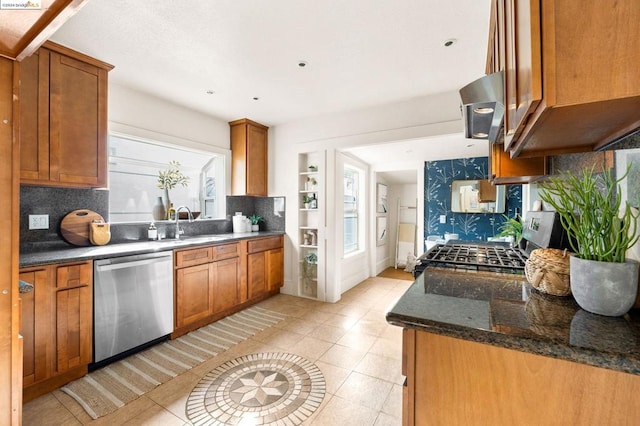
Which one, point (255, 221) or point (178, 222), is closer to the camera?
point (178, 222)

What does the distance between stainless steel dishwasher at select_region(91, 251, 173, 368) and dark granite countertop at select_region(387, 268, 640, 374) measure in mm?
2212

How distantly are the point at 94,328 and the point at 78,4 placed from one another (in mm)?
2094

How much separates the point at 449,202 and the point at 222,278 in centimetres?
407

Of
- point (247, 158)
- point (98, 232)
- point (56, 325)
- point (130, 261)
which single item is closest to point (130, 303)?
point (130, 261)

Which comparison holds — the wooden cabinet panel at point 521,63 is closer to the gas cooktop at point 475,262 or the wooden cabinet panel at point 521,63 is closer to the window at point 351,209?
the gas cooktop at point 475,262

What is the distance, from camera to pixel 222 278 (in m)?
3.04

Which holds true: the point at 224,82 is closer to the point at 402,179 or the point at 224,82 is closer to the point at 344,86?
the point at 344,86

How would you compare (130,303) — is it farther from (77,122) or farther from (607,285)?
(607,285)

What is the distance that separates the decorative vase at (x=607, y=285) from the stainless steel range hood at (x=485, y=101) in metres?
0.58

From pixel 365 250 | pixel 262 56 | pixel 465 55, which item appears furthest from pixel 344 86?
pixel 365 250

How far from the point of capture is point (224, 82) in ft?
8.73

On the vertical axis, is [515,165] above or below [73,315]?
above

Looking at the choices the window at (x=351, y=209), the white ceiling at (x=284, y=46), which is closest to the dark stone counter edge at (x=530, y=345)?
the white ceiling at (x=284, y=46)

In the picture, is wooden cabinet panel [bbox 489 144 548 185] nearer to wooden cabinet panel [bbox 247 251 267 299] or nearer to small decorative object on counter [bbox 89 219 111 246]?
wooden cabinet panel [bbox 247 251 267 299]
